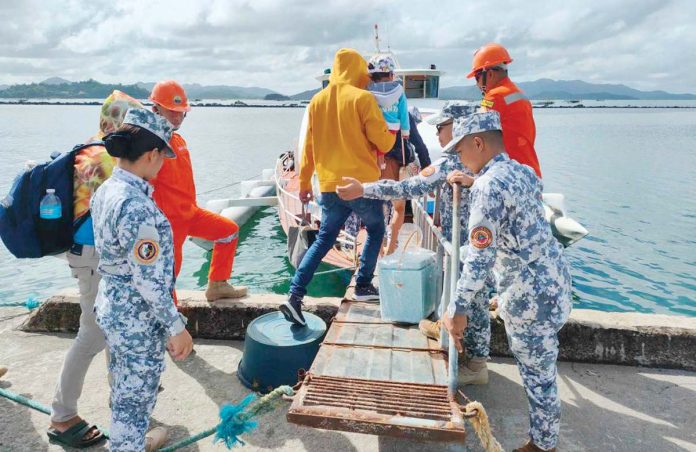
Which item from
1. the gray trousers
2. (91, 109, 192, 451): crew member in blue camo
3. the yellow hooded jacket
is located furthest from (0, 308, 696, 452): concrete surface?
the yellow hooded jacket

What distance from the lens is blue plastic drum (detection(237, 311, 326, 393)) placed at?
3.82 meters

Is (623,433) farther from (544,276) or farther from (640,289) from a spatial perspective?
(640,289)

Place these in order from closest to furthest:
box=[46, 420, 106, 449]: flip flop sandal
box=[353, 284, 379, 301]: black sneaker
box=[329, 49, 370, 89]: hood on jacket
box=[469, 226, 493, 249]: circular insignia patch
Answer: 1. box=[469, 226, 493, 249]: circular insignia patch
2. box=[46, 420, 106, 449]: flip flop sandal
3. box=[329, 49, 370, 89]: hood on jacket
4. box=[353, 284, 379, 301]: black sneaker

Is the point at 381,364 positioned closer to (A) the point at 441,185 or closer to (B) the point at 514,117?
(A) the point at 441,185

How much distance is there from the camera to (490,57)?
4.16m

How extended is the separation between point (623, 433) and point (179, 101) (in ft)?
13.4

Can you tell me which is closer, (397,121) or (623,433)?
(623,433)

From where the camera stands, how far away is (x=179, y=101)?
4012 mm

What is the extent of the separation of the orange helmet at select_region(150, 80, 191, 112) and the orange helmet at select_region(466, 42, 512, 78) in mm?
2439

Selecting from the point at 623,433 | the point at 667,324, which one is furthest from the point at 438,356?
the point at 667,324

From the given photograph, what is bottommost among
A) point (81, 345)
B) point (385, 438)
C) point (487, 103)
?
point (385, 438)

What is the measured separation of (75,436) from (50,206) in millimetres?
1493

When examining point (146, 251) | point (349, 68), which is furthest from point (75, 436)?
point (349, 68)

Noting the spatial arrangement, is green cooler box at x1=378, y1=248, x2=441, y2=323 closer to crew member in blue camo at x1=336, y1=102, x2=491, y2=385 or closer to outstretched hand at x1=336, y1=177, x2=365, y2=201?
crew member in blue camo at x1=336, y1=102, x2=491, y2=385
